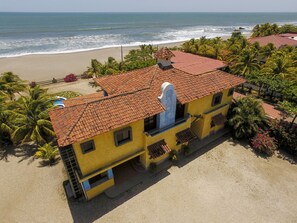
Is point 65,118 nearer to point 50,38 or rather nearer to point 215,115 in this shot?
point 215,115

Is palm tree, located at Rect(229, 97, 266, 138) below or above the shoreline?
above

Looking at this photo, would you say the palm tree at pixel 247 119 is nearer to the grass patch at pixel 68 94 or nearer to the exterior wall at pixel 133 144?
the exterior wall at pixel 133 144

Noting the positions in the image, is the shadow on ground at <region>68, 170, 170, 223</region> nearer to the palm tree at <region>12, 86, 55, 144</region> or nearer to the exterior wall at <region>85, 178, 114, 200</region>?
the exterior wall at <region>85, 178, 114, 200</region>

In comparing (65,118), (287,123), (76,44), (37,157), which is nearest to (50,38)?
(76,44)

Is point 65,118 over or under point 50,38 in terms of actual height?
over

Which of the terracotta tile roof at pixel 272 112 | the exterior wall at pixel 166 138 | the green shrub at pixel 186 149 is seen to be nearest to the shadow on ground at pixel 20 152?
the exterior wall at pixel 166 138

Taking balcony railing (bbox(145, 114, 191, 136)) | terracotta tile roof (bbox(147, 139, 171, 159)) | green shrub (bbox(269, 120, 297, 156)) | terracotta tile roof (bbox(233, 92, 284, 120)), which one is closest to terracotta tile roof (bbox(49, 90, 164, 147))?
balcony railing (bbox(145, 114, 191, 136))
